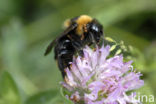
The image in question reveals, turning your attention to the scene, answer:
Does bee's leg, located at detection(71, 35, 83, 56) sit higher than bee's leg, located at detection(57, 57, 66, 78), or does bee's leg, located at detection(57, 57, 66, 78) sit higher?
bee's leg, located at detection(71, 35, 83, 56)

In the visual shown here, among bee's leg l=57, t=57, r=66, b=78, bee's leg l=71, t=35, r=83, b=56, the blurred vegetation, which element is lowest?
bee's leg l=57, t=57, r=66, b=78

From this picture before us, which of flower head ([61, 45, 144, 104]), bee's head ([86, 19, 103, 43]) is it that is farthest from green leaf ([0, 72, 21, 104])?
bee's head ([86, 19, 103, 43])

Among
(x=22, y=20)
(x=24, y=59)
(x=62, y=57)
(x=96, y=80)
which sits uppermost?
(x=22, y=20)

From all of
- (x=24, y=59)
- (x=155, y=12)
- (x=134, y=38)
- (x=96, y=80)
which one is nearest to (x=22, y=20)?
(x=24, y=59)

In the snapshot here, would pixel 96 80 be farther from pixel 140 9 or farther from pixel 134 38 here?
pixel 140 9

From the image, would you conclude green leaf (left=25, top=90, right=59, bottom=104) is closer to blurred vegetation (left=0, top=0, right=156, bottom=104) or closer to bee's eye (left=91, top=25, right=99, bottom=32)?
blurred vegetation (left=0, top=0, right=156, bottom=104)

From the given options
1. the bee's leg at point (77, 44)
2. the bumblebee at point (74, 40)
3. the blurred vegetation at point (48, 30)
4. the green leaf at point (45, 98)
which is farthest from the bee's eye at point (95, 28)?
the blurred vegetation at point (48, 30)

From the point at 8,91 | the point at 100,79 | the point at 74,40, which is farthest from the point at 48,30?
the point at 100,79
